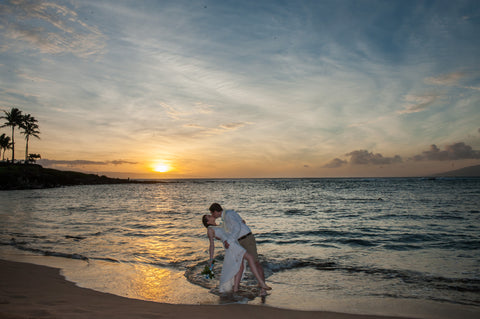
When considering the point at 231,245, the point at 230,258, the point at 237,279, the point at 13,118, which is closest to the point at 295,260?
the point at 237,279

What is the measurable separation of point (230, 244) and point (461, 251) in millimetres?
10628

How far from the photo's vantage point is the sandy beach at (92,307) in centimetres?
520

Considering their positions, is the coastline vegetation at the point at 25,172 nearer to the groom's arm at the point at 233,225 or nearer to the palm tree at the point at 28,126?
the palm tree at the point at 28,126

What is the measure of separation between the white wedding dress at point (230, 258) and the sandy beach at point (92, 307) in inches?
27.4

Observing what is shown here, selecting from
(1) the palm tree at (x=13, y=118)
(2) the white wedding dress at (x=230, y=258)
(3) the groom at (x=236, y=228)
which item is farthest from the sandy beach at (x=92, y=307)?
(1) the palm tree at (x=13, y=118)

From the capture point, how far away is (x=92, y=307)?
558 centimetres

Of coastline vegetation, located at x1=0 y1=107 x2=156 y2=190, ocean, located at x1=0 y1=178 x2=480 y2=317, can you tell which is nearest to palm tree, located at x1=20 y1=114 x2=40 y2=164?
coastline vegetation, located at x1=0 y1=107 x2=156 y2=190

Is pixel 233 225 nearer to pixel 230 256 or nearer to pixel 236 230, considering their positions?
pixel 236 230

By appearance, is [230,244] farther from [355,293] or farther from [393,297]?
[393,297]

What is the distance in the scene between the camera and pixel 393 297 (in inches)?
270

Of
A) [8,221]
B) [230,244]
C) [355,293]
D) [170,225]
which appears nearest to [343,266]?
[355,293]

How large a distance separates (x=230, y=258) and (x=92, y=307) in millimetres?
2958

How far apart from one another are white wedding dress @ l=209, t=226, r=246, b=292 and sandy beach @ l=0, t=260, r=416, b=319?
70cm

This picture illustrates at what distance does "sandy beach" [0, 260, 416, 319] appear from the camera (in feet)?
17.0
